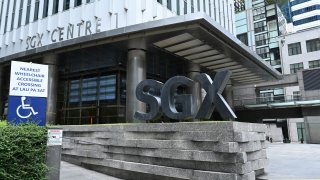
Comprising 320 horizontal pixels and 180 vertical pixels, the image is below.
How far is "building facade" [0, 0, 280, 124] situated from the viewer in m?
20.1

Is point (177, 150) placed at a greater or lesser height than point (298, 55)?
lesser

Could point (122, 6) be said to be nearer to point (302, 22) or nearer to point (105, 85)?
point (105, 85)

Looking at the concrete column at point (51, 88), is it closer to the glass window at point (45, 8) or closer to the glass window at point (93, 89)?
the glass window at point (93, 89)

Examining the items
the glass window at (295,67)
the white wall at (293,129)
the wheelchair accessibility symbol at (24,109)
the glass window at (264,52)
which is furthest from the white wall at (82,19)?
the glass window at (264,52)

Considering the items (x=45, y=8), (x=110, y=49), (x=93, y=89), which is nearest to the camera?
(x=110, y=49)

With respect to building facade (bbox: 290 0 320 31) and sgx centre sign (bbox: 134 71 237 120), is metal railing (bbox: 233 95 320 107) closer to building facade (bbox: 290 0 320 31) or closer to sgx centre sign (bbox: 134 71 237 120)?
sgx centre sign (bbox: 134 71 237 120)

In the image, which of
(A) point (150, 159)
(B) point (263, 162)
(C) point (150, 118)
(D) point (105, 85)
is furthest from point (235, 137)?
(D) point (105, 85)

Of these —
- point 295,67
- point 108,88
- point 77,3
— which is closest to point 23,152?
point 108,88

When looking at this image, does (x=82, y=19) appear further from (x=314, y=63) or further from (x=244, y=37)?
(x=244, y=37)

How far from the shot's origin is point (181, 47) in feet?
73.6

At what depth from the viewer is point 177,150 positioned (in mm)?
10422

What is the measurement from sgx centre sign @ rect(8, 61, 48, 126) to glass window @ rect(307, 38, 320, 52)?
59334mm

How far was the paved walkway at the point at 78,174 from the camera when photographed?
38.3 ft

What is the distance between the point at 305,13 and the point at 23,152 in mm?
97284
